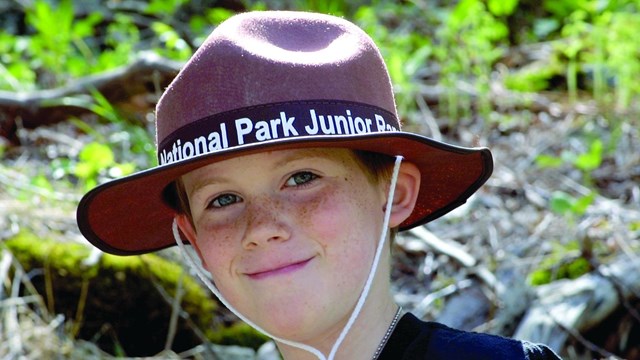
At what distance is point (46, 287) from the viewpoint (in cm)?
425

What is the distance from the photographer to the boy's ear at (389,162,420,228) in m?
2.42

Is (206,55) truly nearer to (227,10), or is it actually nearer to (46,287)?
(46,287)

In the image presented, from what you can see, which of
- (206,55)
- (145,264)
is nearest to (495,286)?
(145,264)

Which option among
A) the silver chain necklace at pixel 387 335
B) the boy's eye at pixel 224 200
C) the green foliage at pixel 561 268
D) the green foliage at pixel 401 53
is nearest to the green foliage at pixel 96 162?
the green foliage at pixel 401 53

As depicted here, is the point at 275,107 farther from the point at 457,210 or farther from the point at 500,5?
the point at 500,5

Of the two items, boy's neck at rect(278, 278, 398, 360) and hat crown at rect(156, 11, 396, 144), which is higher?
hat crown at rect(156, 11, 396, 144)

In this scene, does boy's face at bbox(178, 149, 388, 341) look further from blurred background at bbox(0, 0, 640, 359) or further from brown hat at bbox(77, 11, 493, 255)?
blurred background at bbox(0, 0, 640, 359)

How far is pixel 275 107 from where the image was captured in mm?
2100

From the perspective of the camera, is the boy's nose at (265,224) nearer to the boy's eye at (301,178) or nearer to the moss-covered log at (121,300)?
the boy's eye at (301,178)

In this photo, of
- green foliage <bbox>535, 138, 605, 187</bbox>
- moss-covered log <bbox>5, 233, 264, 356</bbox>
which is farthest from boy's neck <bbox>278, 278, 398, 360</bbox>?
green foliage <bbox>535, 138, 605, 187</bbox>

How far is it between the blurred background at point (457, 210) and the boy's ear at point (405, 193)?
428mm

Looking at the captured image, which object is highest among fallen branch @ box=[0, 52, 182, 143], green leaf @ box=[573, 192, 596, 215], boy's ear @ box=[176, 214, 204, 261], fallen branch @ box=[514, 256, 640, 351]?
boy's ear @ box=[176, 214, 204, 261]

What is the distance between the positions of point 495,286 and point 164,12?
445cm

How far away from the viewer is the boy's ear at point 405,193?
2.42 m
